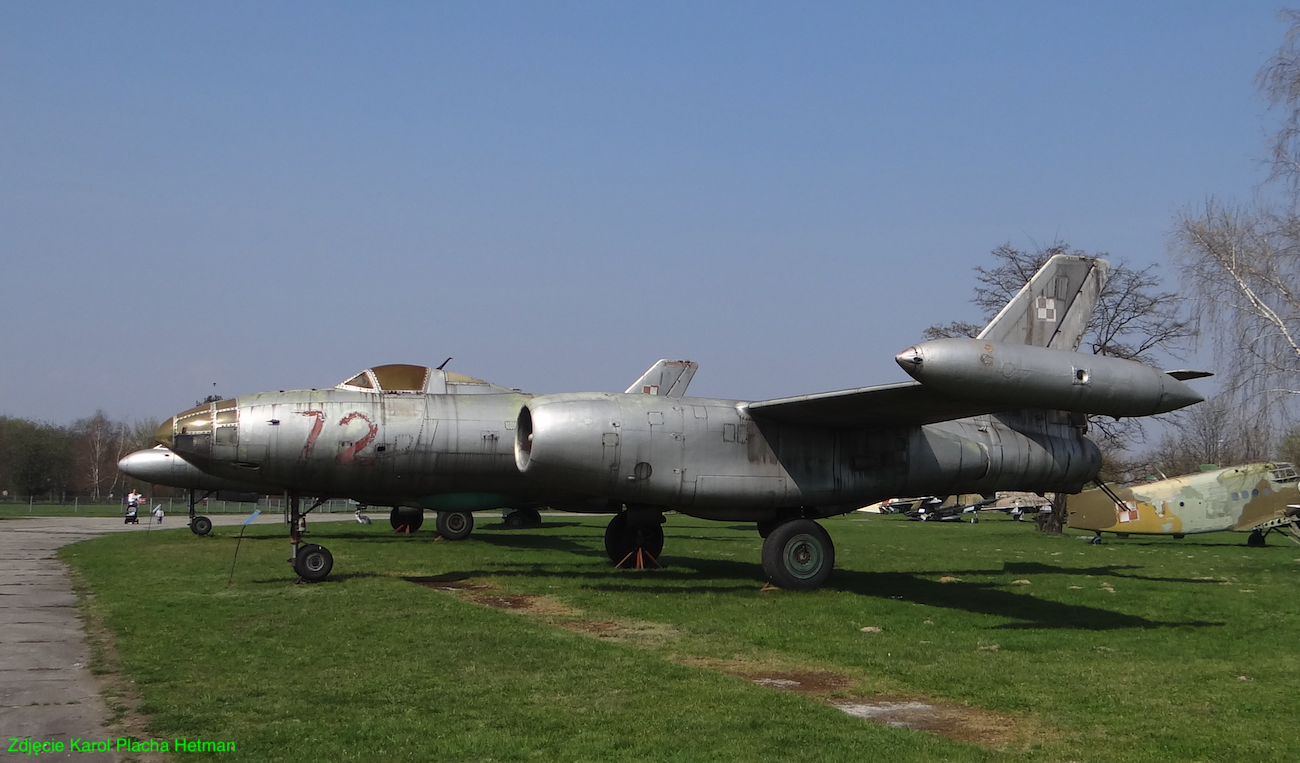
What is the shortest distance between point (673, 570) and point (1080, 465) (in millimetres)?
7053

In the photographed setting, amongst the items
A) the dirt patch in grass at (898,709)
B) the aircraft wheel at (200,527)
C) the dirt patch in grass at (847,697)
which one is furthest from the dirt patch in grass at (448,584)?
the aircraft wheel at (200,527)

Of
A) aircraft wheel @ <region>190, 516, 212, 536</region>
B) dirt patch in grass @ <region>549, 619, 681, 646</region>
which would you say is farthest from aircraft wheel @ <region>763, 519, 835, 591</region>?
aircraft wheel @ <region>190, 516, 212, 536</region>

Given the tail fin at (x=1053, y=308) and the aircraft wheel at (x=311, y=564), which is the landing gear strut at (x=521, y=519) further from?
the tail fin at (x=1053, y=308)

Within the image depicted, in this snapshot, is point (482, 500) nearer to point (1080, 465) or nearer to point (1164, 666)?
point (1080, 465)

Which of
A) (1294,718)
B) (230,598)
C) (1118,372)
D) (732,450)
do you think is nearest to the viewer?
(1294,718)

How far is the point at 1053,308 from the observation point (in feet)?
53.3

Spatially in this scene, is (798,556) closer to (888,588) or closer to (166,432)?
(888,588)

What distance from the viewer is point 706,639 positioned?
11.0m

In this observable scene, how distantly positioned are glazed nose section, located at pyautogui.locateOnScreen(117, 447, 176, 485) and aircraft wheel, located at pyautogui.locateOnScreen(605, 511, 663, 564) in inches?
661

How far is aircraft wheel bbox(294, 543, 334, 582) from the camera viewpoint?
16184 millimetres

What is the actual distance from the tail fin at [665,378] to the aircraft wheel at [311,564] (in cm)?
1144

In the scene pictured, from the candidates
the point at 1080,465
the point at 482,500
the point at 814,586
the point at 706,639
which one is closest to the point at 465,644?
the point at 706,639

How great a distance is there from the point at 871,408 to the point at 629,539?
635cm

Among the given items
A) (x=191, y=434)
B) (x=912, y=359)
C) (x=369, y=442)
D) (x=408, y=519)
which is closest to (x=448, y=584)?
(x=369, y=442)
